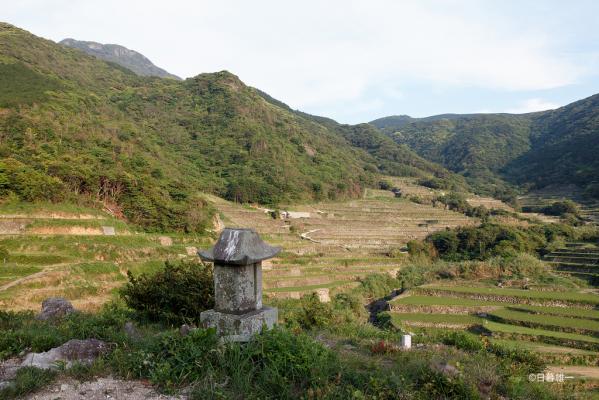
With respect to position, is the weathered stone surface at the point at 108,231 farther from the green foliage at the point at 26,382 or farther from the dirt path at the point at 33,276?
the green foliage at the point at 26,382

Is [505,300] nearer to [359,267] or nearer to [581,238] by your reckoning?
[359,267]

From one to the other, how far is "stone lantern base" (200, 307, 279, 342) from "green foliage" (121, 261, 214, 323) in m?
3.07

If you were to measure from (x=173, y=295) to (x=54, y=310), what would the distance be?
2.29 metres

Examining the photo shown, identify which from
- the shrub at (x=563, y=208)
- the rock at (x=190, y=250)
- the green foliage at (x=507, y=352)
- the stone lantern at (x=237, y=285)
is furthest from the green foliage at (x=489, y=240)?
the stone lantern at (x=237, y=285)

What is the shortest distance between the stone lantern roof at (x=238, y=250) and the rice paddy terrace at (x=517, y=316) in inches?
516

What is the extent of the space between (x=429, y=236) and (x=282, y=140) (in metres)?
34.5

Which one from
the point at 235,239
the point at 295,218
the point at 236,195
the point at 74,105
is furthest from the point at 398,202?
the point at 235,239

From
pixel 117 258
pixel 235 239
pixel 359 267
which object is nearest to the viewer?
pixel 235 239

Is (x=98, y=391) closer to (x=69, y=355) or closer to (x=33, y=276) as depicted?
(x=69, y=355)

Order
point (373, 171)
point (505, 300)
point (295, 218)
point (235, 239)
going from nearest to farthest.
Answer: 1. point (235, 239)
2. point (505, 300)
3. point (295, 218)
4. point (373, 171)

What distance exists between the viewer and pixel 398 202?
55.7 m

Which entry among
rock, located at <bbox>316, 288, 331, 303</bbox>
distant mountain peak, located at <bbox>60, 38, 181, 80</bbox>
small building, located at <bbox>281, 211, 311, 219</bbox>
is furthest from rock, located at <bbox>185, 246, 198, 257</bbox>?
distant mountain peak, located at <bbox>60, 38, 181, 80</bbox>

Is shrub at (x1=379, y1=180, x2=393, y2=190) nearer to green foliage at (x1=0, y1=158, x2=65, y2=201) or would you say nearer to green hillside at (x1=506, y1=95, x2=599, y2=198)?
green hillside at (x1=506, y1=95, x2=599, y2=198)

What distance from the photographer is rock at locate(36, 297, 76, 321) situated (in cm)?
723
